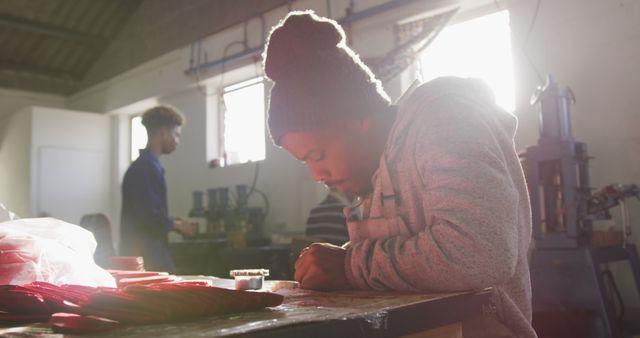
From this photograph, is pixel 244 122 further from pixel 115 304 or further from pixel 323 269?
pixel 115 304

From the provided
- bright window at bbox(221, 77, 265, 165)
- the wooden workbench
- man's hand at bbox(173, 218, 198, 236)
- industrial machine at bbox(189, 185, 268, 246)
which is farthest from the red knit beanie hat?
bright window at bbox(221, 77, 265, 165)

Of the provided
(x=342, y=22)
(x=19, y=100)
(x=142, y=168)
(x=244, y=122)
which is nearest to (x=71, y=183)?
(x=19, y=100)

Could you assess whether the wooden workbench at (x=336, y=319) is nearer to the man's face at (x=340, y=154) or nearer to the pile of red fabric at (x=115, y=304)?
the pile of red fabric at (x=115, y=304)

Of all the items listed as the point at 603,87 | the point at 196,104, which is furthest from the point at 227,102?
the point at 603,87

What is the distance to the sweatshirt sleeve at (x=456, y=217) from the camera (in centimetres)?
101

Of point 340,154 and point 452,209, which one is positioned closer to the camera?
point 452,209

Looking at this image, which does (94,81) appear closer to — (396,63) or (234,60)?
(234,60)

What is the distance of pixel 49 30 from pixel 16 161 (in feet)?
5.26

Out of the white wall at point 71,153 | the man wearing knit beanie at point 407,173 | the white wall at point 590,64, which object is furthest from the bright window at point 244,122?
the man wearing knit beanie at point 407,173

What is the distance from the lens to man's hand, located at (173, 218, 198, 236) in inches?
156

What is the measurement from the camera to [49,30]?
273 inches

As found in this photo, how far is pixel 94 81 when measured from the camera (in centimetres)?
770

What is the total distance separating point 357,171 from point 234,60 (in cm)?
434

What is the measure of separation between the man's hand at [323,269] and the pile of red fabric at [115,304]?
274 mm
